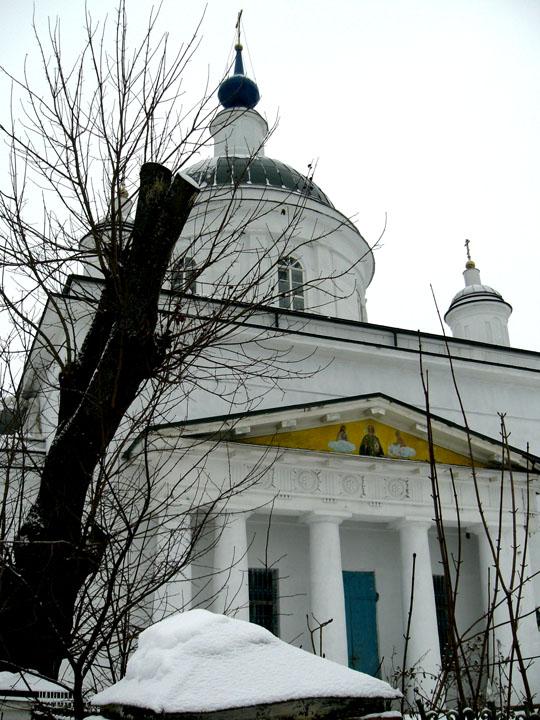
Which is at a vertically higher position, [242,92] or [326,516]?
[242,92]

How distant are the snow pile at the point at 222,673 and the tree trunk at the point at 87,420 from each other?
228cm

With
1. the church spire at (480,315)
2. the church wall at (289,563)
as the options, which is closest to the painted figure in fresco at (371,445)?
the church wall at (289,563)

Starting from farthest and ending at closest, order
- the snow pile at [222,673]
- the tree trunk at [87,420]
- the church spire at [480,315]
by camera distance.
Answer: the church spire at [480,315]
the tree trunk at [87,420]
the snow pile at [222,673]

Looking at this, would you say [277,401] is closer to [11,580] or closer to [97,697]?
[11,580]

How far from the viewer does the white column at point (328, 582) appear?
1166cm

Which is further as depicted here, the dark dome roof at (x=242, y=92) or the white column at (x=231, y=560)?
the dark dome roof at (x=242, y=92)

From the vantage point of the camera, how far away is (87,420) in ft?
15.8

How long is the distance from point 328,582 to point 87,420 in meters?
8.15

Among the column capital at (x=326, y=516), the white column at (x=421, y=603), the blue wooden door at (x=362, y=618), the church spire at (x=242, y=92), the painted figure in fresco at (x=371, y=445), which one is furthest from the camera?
the church spire at (x=242, y=92)

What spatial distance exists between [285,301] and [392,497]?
7.71 meters

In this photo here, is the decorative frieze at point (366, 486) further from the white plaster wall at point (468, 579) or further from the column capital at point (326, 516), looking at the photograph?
the white plaster wall at point (468, 579)

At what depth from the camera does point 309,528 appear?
12969mm

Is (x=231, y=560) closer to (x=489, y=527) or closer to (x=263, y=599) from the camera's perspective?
(x=263, y=599)

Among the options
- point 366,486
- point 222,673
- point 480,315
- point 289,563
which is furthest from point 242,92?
point 222,673
